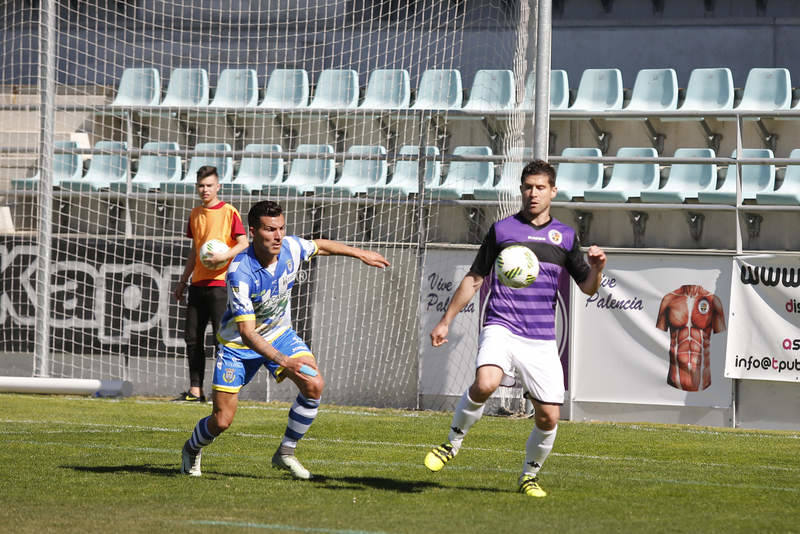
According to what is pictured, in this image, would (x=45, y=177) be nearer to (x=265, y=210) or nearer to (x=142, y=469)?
(x=142, y=469)

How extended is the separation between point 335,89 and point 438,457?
10.6 m

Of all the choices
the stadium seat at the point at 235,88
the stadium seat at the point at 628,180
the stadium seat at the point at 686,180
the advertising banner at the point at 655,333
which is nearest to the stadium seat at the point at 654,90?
the stadium seat at the point at 628,180

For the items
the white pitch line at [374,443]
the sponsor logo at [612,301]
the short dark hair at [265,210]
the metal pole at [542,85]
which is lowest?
the white pitch line at [374,443]

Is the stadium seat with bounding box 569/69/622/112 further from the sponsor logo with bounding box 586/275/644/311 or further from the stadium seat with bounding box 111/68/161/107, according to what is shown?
the stadium seat with bounding box 111/68/161/107

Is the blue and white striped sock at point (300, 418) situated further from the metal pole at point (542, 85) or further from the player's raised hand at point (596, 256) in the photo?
the metal pole at point (542, 85)

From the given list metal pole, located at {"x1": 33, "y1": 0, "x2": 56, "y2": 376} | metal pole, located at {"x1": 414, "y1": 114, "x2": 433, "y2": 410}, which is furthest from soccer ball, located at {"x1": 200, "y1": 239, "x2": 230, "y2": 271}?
metal pole, located at {"x1": 33, "y1": 0, "x2": 56, "y2": 376}

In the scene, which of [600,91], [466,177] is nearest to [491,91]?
[466,177]

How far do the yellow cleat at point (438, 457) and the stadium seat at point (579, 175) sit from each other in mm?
8192

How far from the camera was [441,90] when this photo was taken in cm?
1557

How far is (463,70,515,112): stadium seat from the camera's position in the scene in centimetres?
1482

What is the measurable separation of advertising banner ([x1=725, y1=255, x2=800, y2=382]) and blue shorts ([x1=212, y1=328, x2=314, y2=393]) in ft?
21.3

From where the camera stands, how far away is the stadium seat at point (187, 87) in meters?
16.8

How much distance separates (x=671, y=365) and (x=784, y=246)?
271 centimetres

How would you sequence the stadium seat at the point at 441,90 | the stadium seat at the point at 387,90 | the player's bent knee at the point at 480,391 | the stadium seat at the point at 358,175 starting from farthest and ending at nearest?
the stadium seat at the point at 387,90
the stadium seat at the point at 441,90
the stadium seat at the point at 358,175
the player's bent knee at the point at 480,391
